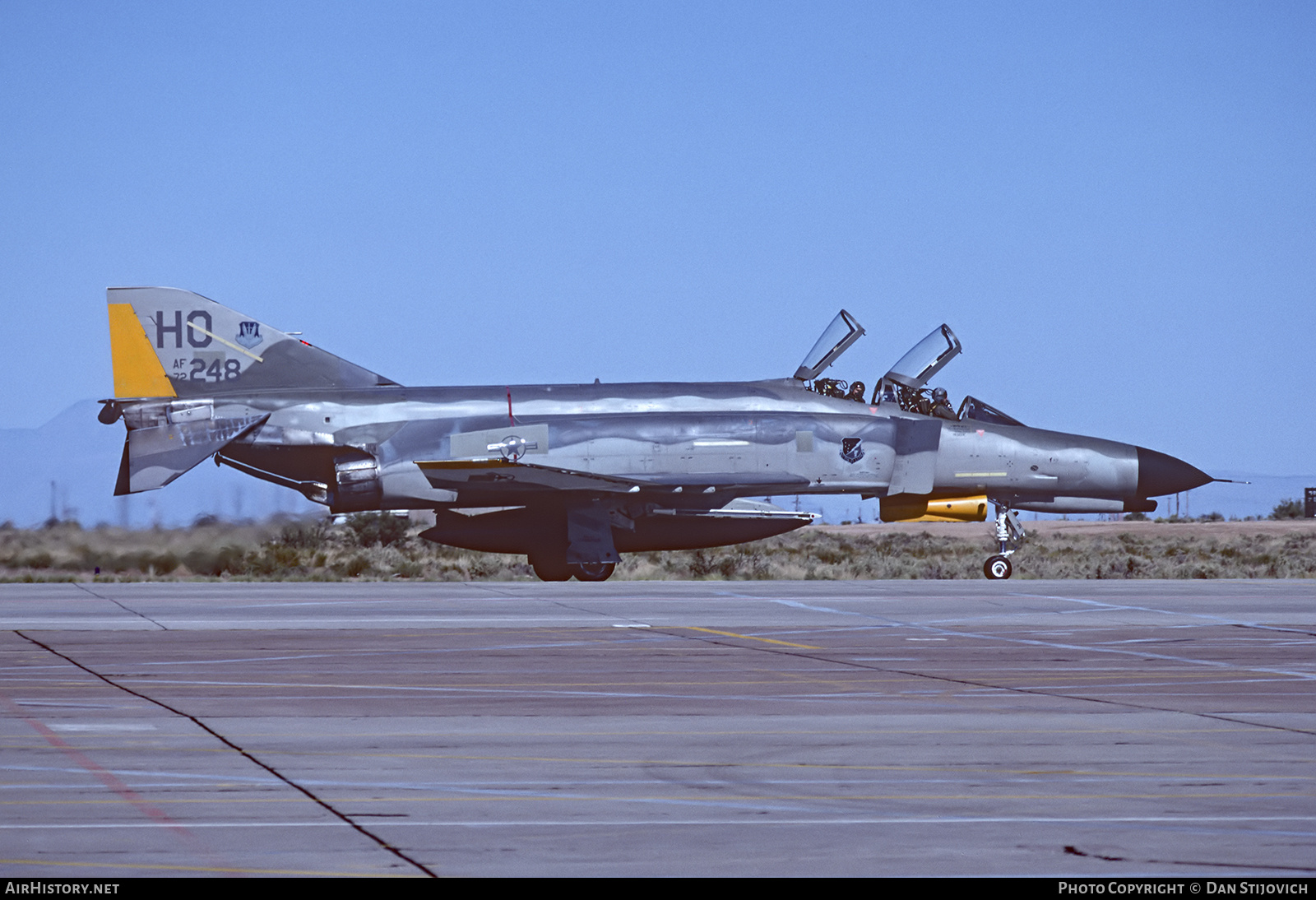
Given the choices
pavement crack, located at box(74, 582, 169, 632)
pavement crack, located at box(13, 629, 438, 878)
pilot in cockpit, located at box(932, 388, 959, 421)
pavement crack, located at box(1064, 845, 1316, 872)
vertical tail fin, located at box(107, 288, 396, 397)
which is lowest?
pavement crack, located at box(1064, 845, 1316, 872)

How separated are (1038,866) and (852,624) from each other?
1198 centimetres

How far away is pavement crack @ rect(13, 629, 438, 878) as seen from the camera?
617 centimetres

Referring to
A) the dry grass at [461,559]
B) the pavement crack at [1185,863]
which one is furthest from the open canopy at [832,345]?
the pavement crack at [1185,863]

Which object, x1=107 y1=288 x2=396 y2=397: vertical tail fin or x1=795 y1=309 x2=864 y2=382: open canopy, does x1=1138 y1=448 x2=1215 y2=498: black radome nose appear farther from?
x1=107 y1=288 x2=396 y2=397: vertical tail fin

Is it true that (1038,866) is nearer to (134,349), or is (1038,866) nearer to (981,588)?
(981,588)

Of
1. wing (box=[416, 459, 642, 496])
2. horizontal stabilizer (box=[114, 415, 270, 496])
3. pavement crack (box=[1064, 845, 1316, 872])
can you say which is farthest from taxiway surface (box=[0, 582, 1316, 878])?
horizontal stabilizer (box=[114, 415, 270, 496])

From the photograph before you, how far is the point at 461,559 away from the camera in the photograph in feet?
124

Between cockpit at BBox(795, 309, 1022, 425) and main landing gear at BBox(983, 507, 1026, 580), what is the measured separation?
181 centimetres

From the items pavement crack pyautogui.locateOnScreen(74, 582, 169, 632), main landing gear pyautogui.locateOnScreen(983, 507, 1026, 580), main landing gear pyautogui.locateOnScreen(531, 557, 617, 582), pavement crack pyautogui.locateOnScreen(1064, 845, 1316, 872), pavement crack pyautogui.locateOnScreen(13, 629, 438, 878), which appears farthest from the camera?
main landing gear pyautogui.locateOnScreen(983, 507, 1026, 580)

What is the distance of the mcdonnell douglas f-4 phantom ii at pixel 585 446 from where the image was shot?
28.0 m

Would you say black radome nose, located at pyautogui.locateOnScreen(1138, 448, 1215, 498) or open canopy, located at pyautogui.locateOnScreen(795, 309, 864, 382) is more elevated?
open canopy, located at pyautogui.locateOnScreen(795, 309, 864, 382)

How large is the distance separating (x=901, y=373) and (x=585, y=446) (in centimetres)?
626

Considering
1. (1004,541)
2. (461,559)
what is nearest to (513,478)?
(1004,541)
